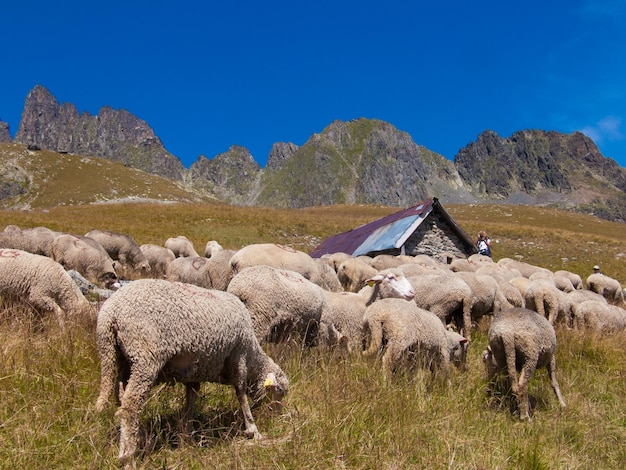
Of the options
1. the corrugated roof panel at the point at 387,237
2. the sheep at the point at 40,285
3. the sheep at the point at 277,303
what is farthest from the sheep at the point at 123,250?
the sheep at the point at 277,303

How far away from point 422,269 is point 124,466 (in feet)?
38.0

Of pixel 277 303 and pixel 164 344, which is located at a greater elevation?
pixel 164 344

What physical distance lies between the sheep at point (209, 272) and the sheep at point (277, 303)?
470cm

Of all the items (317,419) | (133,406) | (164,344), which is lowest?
(317,419)

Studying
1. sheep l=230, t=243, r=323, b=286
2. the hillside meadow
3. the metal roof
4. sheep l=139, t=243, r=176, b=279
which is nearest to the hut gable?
the metal roof

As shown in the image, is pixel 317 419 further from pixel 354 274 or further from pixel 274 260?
pixel 354 274

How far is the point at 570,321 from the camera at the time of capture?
12930 millimetres

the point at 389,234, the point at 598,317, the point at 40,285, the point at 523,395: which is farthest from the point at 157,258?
the point at 523,395

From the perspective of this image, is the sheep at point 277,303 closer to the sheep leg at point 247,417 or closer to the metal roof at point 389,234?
the sheep leg at point 247,417

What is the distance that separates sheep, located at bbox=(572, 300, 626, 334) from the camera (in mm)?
12070

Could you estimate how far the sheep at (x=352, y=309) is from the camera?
794cm

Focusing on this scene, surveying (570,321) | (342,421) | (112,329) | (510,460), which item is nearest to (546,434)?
(510,460)

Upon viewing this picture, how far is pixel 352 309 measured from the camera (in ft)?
29.5

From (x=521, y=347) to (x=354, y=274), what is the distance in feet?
29.8
